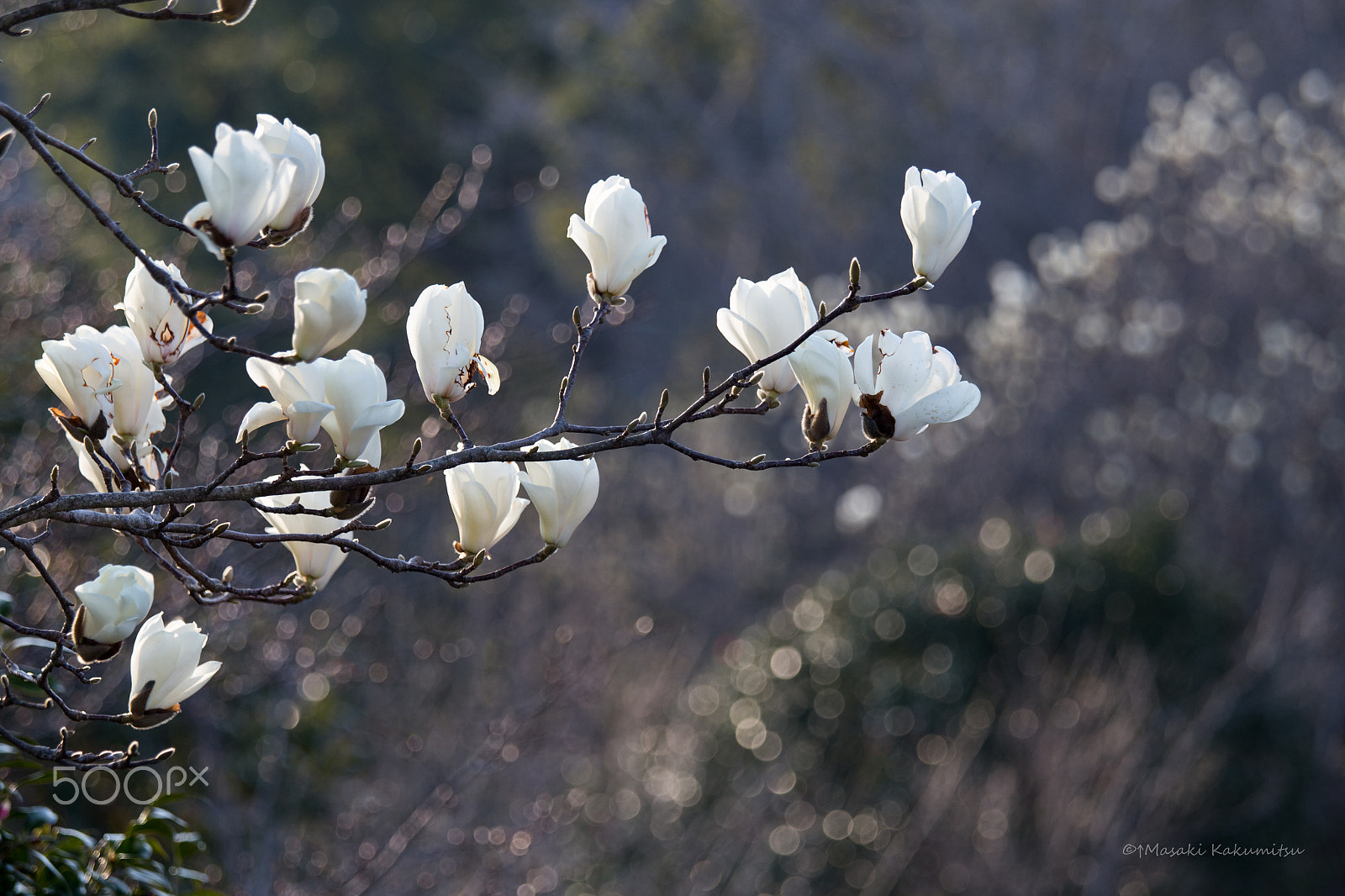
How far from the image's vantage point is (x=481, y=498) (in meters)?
0.86

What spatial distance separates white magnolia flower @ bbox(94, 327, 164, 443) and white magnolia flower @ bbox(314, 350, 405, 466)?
0.16 meters

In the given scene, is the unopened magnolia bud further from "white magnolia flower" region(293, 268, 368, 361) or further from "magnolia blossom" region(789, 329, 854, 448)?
"magnolia blossom" region(789, 329, 854, 448)

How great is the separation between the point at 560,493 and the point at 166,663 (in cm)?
33

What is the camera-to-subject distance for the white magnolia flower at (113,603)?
788 millimetres

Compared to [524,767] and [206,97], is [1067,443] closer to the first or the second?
[524,767]

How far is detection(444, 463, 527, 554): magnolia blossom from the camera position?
861mm

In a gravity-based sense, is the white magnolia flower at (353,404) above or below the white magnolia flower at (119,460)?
above

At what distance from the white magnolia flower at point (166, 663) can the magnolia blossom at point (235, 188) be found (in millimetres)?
301

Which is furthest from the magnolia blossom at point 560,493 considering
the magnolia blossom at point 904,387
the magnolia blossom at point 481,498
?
the magnolia blossom at point 904,387

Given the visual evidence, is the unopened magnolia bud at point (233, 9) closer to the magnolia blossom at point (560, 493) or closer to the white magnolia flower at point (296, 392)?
the white magnolia flower at point (296, 392)

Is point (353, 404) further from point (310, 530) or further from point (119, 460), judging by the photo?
point (119, 460)
